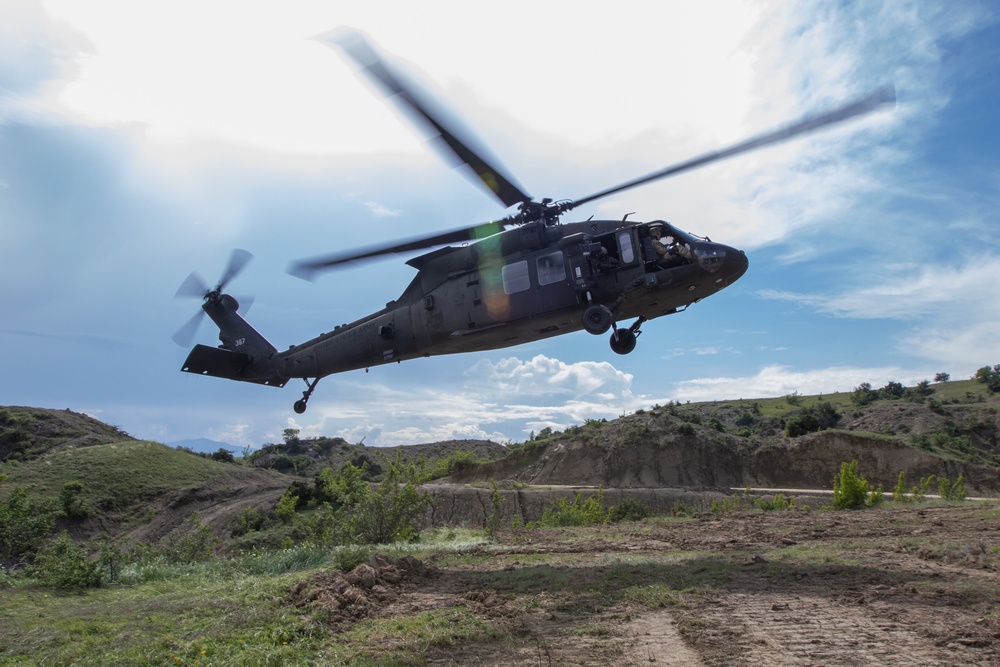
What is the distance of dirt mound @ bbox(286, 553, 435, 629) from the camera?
6.35 m

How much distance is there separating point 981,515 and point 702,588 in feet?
26.6

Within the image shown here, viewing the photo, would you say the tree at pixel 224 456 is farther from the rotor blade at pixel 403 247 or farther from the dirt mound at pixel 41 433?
the rotor blade at pixel 403 247

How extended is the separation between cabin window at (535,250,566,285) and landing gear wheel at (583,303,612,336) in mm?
728

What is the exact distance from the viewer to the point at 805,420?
36750 mm

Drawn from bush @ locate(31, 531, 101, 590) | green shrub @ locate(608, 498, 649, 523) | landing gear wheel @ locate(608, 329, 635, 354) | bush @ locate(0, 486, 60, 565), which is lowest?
green shrub @ locate(608, 498, 649, 523)

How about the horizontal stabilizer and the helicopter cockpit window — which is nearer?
the helicopter cockpit window

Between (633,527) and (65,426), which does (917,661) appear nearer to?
(633,527)

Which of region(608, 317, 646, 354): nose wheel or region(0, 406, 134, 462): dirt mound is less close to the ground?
region(0, 406, 134, 462): dirt mound

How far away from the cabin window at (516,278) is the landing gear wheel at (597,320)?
3.78ft

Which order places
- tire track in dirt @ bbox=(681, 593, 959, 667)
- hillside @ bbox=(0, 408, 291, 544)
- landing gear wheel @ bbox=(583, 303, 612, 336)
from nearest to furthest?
tire track in dirt @ bbox=(681, 593, 959, 667), landing gear wheel @ bbox=(583, 303, 612, 336), hillside @ bbox=(0, 408, 291, 544)

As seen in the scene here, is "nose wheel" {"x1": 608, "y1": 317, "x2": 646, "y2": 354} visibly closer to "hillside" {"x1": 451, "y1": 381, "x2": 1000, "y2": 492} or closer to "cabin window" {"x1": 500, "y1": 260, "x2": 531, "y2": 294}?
"cabin window" {"x1": 500, "y1": 260, "x2": 531, "y2": 294}

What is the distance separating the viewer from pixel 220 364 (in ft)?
44.8

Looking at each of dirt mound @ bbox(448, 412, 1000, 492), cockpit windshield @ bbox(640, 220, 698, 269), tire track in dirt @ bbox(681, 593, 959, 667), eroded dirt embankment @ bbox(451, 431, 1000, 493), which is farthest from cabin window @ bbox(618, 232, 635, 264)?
eroded dirt embankment @ bbox(451, 431, 1000, 493)

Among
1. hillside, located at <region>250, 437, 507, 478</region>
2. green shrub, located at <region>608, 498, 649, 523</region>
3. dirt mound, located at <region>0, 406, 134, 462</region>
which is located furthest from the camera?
hillside, located at <region>250, 437, 507, 478</region>
